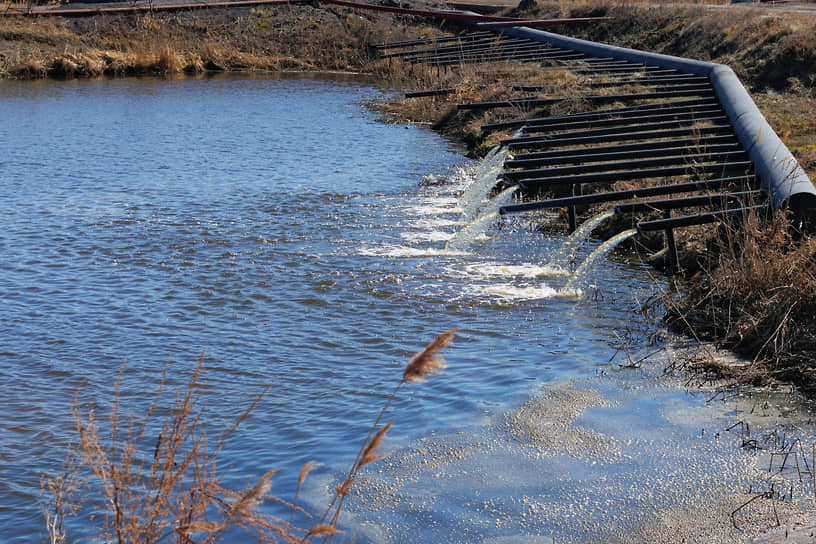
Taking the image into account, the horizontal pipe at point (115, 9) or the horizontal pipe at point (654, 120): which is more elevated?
the horizontal pipe at point (115, 9)

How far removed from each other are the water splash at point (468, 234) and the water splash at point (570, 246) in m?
1.00

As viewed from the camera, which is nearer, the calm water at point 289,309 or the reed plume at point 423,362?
the reed plume at point 423,362

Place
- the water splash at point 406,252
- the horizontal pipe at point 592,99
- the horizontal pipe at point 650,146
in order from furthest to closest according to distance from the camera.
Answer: the horizontal pipe at point 592,99 → the horizontal pipe at point 650,146 → the water splash at point 406,252

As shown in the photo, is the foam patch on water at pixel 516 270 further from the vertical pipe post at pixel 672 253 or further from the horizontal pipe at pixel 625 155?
the horizontal pipe at pixel 625 155

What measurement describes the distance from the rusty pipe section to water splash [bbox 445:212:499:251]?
9.25 ft

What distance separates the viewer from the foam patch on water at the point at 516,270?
8.64m

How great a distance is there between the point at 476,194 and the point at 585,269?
3.31 metres

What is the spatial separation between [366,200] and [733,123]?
4.68 metres

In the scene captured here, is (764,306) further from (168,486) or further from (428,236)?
(168,486)

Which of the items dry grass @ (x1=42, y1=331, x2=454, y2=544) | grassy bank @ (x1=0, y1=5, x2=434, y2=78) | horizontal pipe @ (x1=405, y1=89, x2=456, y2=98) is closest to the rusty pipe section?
horizontal pipe @ (x1=405, y1=89, x2=456, y2=98)

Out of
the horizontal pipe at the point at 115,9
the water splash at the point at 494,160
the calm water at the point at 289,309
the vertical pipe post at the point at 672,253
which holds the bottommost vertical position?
the calm water at the point at 289,309

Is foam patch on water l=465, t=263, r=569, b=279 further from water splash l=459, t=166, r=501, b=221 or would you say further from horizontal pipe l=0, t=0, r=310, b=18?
horizontal pipe l=0, t=0, r=310, b=18

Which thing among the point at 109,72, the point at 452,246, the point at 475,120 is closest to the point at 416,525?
the point at 452,246

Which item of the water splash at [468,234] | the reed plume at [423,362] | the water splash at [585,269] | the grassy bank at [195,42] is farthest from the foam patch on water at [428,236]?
the grassy bank at [195,42]
